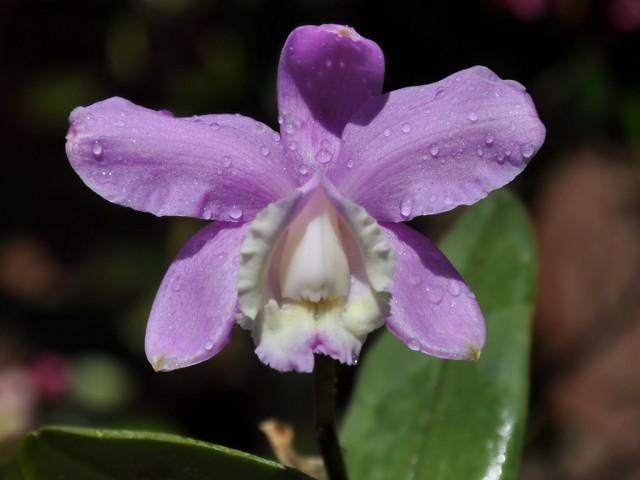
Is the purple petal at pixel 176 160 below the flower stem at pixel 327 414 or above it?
above

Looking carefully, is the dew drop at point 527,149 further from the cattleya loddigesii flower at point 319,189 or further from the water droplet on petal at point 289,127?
the water droplet on petal at point 289,127

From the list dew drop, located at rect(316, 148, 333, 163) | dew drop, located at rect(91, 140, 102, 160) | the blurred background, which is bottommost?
the blurred background

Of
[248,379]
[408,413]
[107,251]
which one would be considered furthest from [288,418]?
[408,413]

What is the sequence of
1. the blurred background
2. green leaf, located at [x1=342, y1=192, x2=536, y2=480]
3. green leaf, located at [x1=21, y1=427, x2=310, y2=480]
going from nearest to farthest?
green leaf, located at [x1=21, y1=427, x2=310, y2=480]
green leaf, located at [x1=342, y1=192, x2=536, y2=480]
the blurred background

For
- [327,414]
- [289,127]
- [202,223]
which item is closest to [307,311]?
[327,414]

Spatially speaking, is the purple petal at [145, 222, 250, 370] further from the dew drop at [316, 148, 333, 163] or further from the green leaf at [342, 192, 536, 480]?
the green leaf at [342, 192, 536, 480]

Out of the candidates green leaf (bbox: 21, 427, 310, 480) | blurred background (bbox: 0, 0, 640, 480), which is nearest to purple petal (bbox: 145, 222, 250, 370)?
green leaf (bbox: 21, 427, 310, 480)

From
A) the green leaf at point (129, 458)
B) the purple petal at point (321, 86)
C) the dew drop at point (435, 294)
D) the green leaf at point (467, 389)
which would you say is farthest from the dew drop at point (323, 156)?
the green leaf at point (467, 389)
